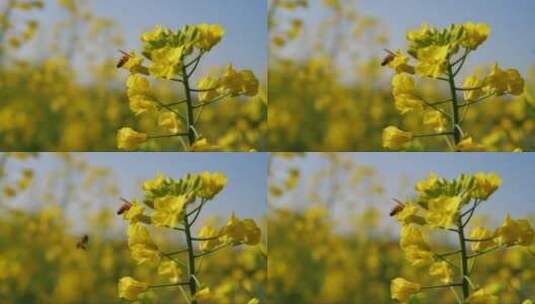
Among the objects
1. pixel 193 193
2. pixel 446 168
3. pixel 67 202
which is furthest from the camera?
A: pixel 67 202

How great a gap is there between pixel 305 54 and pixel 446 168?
45 cm

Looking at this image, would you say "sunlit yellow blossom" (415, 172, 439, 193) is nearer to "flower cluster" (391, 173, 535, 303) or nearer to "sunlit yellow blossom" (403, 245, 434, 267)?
"flower cluster" (391, 173, 535, 303)

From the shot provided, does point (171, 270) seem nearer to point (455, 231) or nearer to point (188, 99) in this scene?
point (188, 99)

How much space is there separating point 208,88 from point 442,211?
0.63 meters

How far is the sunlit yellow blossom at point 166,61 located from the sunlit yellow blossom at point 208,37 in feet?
0.15

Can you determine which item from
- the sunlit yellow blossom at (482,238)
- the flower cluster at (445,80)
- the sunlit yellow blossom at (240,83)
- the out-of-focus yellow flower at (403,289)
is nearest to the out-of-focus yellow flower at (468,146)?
the flower cluster at (445,80)

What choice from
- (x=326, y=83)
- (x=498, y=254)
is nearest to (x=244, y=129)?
(x=326, y=83)

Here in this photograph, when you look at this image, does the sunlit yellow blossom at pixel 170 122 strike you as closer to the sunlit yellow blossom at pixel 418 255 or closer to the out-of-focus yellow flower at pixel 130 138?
the out-of-focus yellow flower at pixel 130 138

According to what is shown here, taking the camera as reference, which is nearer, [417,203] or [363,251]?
[417,203]

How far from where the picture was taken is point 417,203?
7.86ft

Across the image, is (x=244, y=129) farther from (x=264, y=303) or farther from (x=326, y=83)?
(x=264, y=303)

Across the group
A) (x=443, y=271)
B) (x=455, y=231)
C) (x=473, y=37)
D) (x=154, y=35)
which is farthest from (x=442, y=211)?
(x=154, y=35)

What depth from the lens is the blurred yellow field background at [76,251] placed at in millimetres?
2631

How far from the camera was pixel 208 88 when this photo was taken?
98.5 inches
